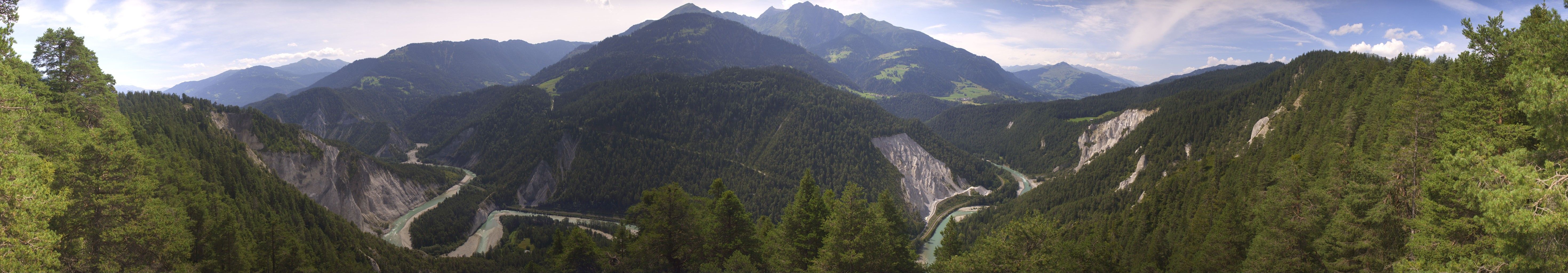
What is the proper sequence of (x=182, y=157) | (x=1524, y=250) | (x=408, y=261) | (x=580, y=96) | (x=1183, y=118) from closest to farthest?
(x=1524, y=250), (x=182, y=157), (x=408, y=261), (x=1183, y=118), (x=580, y=96)

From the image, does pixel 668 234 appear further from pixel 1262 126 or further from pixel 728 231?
pixel 1262 126

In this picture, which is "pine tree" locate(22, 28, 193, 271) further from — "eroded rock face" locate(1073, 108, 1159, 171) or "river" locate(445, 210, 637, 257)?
"eroded rock face" locate(1073, 108, 1159, 171)

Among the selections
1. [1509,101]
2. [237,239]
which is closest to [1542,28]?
[1509,101]

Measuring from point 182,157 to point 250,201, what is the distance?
7480 mm

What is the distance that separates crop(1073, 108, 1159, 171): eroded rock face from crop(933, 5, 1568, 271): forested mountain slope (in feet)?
306

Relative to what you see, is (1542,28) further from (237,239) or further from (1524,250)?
(237,239)

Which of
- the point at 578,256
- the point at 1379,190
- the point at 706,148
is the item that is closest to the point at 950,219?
the point at 578,256

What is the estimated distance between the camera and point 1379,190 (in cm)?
2455

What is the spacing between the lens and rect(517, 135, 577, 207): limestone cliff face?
134m

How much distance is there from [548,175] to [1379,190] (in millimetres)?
144090

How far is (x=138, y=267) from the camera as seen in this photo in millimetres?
24344

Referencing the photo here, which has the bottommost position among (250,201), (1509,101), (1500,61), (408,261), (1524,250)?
(408,261)

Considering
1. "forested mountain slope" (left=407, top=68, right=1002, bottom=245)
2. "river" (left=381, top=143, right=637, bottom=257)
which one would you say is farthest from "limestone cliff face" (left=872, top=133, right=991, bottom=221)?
"river" (left=381, top=143, right=637, bottom=257)

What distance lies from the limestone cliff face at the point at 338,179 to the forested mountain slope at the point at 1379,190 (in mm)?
108158
